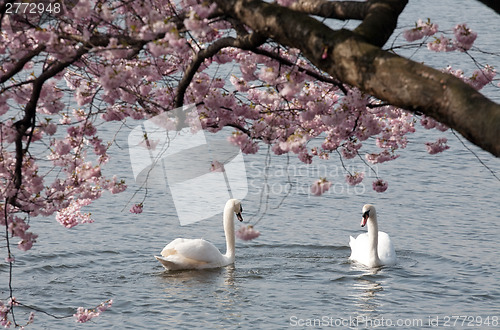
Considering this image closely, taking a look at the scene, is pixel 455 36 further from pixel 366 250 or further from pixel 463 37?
pixel 366 250

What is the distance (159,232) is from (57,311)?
11.8 feet


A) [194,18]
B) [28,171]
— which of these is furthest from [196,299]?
[194,18]

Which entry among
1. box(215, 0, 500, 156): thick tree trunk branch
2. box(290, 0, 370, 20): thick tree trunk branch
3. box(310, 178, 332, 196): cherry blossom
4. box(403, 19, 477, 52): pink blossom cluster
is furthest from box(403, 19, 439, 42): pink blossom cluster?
box(215, 0, 500, 156): thick tree trunk branch

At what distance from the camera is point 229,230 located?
42.0 feet

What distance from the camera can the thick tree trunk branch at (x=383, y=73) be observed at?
3.89m

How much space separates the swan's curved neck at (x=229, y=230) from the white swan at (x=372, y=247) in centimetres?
182

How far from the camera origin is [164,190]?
15.8 m

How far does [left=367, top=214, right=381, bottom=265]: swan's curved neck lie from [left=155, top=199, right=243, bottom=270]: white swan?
2.09 meters

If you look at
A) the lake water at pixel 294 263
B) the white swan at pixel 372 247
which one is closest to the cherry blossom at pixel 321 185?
the lake water at pixel 294 263

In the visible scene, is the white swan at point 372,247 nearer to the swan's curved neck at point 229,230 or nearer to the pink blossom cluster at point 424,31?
the swan's curved neck at point 229,230

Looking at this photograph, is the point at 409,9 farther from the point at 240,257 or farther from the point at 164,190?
the point at 240,257

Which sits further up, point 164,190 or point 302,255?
point 164,190

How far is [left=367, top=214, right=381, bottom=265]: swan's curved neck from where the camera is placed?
12477 mm

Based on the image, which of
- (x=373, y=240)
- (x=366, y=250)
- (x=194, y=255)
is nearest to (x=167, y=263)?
(x=194, y=255)
